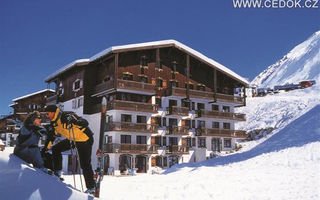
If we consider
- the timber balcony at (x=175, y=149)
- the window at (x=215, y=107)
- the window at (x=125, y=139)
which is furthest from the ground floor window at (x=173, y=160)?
the window at (x=215, y=107)

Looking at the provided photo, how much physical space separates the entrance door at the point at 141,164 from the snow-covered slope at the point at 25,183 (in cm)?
2690

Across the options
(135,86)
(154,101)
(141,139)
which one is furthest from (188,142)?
(135,86)

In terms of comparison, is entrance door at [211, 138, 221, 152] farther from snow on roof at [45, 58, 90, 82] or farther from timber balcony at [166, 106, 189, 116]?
snow on roof at [45, 58, 90, 82]

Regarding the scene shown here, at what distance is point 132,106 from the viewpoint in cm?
3128

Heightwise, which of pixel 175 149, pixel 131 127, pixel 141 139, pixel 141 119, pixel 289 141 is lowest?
pixel 175 149

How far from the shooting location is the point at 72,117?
237 inches

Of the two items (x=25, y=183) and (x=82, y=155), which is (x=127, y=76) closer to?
(x=82, y=155)

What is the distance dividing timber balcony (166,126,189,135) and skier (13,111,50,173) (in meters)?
28.8

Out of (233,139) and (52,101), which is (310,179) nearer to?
(233,139)

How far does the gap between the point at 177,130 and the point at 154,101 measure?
12.6ft

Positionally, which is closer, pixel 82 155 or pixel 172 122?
pixel 82 155

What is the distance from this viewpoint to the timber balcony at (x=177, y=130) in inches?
1345

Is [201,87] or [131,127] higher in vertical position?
[201,87]

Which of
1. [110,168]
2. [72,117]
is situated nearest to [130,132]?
[110,168]
